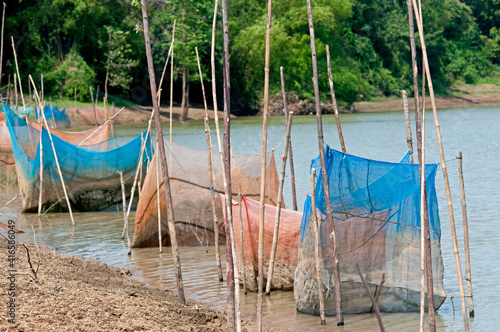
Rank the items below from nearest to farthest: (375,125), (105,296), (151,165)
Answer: (105,296) < (151,165) < (375,125)

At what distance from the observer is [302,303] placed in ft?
17.0

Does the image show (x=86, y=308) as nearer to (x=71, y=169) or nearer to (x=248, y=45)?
(x=71, y=169)

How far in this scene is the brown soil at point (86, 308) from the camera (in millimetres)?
3764

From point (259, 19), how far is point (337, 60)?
5.95 m

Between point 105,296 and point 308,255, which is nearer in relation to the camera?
point 105,296

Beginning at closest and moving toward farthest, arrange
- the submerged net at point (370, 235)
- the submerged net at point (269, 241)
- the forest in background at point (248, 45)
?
the submerged net at point (370, 235)
the submerged net at point (269, 241)
the forest in background at point (248, 45)

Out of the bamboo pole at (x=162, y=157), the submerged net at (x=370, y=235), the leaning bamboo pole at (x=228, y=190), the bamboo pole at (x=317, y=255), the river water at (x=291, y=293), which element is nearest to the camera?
the leaning bamboo pole at (x=228, y=190)

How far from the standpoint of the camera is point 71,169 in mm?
9773

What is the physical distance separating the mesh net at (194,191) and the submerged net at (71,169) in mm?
1696

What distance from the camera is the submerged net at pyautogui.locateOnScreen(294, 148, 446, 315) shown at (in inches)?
198

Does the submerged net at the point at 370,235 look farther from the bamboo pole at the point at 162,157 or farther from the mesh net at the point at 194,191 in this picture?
the mesh net at the point at 194,191

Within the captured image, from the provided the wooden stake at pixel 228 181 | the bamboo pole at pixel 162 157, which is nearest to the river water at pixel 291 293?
the bamboo pole at pixel 162 157

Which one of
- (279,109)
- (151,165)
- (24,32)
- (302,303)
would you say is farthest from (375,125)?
(302,303)

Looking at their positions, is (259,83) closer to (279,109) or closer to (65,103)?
(279,109)
